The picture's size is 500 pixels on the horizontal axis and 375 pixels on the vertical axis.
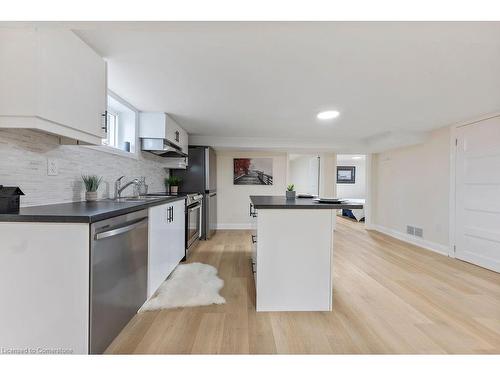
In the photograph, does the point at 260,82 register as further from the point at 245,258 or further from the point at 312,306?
the point at 245,258


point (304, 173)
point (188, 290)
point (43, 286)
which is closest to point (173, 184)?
Answer: point (188, 290)

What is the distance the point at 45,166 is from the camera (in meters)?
1.79

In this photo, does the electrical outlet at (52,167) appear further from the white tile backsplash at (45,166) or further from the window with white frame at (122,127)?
the window with white frame at (122,127)

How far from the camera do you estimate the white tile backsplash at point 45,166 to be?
1547mm

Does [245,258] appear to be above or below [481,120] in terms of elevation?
below

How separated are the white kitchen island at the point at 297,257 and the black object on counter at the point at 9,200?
155 centimetres

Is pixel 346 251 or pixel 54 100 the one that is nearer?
pixel 54 100

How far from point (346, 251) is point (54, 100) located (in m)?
4.01

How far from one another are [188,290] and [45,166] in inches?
61.9

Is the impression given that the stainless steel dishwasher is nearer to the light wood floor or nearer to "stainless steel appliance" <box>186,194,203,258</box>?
the light wood floor

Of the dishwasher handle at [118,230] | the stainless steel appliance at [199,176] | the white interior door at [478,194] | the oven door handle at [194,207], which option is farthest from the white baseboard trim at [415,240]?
the dishwasher handle at [118,230]

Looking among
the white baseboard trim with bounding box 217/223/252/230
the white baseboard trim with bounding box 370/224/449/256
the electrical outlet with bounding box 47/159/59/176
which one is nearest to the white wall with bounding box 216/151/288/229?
the white baseboard trim with bounding box 217/223/252/230
